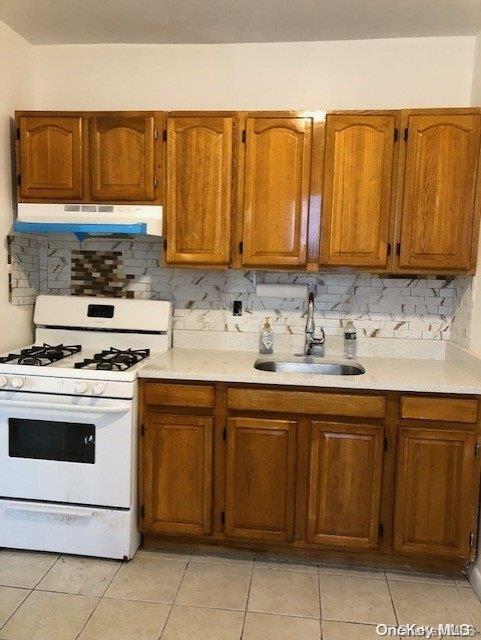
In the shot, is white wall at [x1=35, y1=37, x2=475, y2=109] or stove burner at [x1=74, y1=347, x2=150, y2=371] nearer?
stove burner at [x1=74, y1=347, x2=150, y2=371]

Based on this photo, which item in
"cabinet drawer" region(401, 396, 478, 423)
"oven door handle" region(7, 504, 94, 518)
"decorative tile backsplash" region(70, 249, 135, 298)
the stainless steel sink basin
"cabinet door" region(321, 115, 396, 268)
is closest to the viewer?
"cabinet drawer" region(401, 396, 478, 423)

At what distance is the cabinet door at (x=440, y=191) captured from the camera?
2.38 metres

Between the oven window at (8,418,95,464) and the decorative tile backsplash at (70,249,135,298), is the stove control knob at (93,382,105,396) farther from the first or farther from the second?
the decorative tile backsplash at (70,249,135,298)

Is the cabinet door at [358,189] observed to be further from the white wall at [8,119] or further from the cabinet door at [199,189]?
the white wall at [8,119]

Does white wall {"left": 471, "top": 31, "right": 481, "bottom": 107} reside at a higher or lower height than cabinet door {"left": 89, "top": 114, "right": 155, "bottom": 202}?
higher

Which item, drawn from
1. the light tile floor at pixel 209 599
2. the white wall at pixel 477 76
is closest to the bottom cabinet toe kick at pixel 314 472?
the light tile floor at pixel 209 599

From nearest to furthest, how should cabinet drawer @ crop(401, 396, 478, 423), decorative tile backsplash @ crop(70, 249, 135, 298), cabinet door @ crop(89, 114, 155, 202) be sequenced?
cabinet drawer @ crop(401, 396, 478, 423), cabinet door @ crop(89, 114, 155, 202), decorative tile backsplash @ crop(70, 249, 135, 298)

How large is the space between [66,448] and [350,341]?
1.57 m

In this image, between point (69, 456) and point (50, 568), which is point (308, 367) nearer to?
point (69, 456)

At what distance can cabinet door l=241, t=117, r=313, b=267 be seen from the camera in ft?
8.08

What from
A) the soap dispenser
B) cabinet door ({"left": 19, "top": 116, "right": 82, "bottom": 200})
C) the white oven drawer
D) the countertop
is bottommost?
the white oven drawer

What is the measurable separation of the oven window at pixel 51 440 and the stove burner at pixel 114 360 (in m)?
0.28

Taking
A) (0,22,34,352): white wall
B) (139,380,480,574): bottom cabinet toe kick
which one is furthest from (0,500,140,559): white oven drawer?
(0,22,34,352): white wall

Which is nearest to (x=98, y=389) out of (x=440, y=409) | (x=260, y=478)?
(x=260, y=478)
